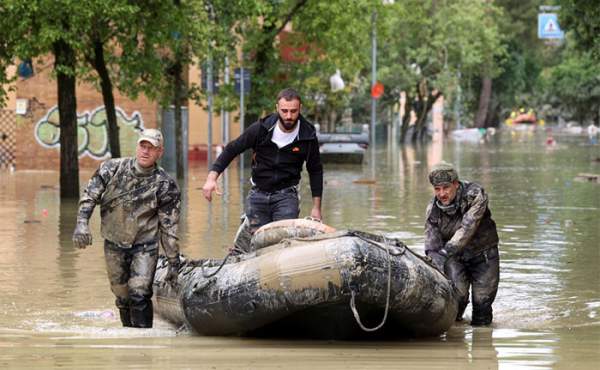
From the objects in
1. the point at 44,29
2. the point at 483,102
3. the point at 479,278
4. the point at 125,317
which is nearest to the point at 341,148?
the point at 44,29

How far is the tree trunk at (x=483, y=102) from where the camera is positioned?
93.2m

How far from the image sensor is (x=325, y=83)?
2056 inches

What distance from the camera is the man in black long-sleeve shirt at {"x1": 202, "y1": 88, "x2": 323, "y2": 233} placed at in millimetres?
11016

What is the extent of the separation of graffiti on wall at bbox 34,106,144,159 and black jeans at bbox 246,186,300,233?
28.3 m

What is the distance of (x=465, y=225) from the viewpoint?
10352 mm

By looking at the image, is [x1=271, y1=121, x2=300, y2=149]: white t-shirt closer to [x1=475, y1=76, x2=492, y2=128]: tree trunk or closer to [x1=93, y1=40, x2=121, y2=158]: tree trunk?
[x1=93, y1=40, x2=121, y2=158]: tree trunk

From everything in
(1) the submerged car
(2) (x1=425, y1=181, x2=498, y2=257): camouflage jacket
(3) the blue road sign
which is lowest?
(1) the submerged car

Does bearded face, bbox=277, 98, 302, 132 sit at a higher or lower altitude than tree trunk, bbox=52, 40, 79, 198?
higher

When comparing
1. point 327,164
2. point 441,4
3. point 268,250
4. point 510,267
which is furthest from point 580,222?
point 441,4

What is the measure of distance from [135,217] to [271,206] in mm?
1388

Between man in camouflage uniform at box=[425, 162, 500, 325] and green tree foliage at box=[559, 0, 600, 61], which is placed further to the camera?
green tree foliage at box=[559, 0, 600, 61]

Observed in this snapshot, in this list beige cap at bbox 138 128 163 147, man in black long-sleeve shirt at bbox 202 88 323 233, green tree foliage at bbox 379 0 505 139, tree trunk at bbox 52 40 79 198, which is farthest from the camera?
green tree foliage at bbox 379 0 505 139

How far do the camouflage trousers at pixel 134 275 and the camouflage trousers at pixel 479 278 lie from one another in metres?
2.30

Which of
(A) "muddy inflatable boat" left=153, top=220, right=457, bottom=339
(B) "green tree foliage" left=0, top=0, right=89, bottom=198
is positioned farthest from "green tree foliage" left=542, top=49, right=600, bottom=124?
(A) "muddy inflatable boat" left=153, top=220, right=457, bottom=339
